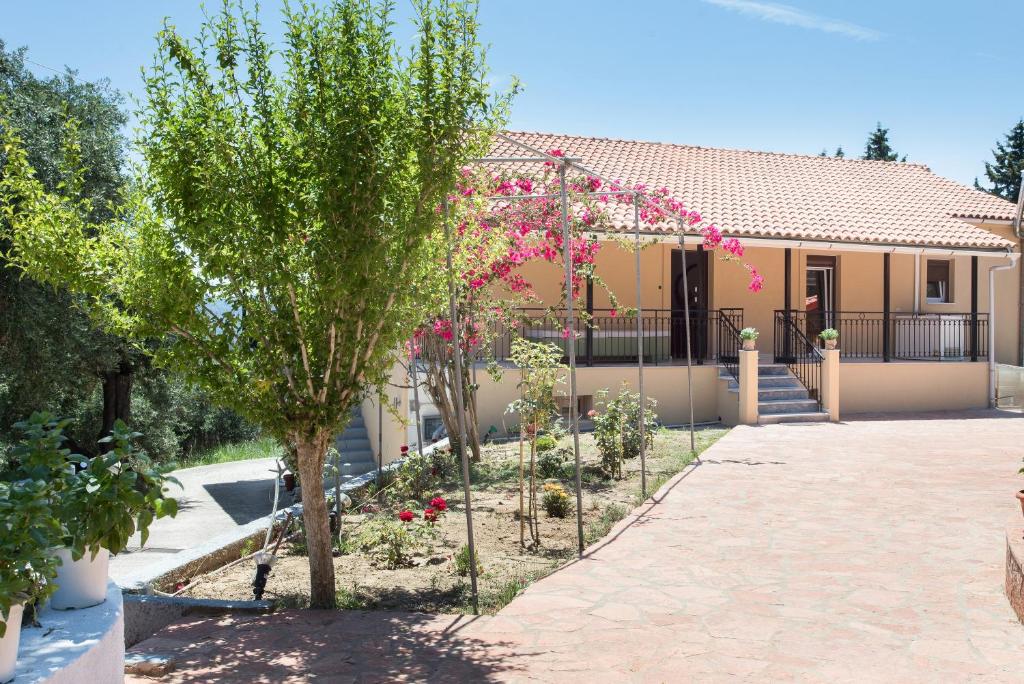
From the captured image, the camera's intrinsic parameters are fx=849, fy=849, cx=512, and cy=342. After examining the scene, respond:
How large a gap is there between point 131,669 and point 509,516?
4.60m

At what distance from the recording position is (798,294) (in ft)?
62.0

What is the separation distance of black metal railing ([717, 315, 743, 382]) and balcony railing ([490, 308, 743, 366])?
0.19 ft

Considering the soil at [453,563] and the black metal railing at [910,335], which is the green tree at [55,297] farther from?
the black metal railing at [910,335]

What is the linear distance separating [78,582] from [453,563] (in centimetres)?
392

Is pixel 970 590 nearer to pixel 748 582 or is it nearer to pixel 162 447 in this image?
pixel 748 582

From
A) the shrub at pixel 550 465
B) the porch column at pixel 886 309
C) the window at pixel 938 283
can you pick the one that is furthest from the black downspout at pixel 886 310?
the shrub at pixel 550 465

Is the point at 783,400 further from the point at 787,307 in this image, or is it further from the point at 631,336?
the point at 631,336

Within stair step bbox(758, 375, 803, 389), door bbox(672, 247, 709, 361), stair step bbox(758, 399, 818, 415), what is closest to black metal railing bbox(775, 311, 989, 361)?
door bbox(672, 247, 709, 361)

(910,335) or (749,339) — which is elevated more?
(749,339)

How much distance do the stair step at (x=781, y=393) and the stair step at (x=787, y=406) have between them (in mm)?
103

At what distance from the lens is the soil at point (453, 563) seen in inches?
240

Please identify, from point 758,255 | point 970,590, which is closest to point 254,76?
point 970,590

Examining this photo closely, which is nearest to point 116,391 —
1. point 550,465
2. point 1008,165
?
point 550,465

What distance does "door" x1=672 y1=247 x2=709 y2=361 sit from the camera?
18.0 m
